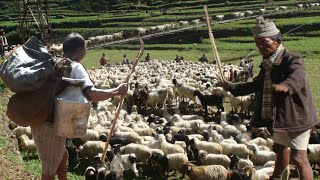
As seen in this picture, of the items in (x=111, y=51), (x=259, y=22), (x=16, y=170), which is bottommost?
(x=111, y=51)

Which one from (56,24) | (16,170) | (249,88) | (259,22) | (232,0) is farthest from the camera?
(232,0)

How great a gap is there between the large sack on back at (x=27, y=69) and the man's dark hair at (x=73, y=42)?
0.17 meters

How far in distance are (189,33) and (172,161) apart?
27.3 meters

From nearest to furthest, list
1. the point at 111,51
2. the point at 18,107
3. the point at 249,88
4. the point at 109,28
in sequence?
1. the point at 18,107
2. the point at 249,88
3. the point at 111,51
4. the point at 109,28

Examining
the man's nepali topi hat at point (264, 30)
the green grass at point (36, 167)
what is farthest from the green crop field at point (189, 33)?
the man's nepali topi hat at point (264, 30)

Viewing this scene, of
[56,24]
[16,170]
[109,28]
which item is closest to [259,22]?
[16,170]

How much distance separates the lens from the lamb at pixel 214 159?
7805 millimetres

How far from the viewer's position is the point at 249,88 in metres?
4.46

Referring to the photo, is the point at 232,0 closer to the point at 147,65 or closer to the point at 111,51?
the point at 111,51

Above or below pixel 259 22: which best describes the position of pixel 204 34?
below

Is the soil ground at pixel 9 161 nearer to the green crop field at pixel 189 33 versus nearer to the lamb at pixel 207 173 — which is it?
the green crop field at pixel 189 33

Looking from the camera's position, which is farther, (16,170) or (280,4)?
(280,4)

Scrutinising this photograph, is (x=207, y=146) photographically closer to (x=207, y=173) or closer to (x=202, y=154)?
(x=202, y=154)

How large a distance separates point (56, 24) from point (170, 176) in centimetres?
4049
